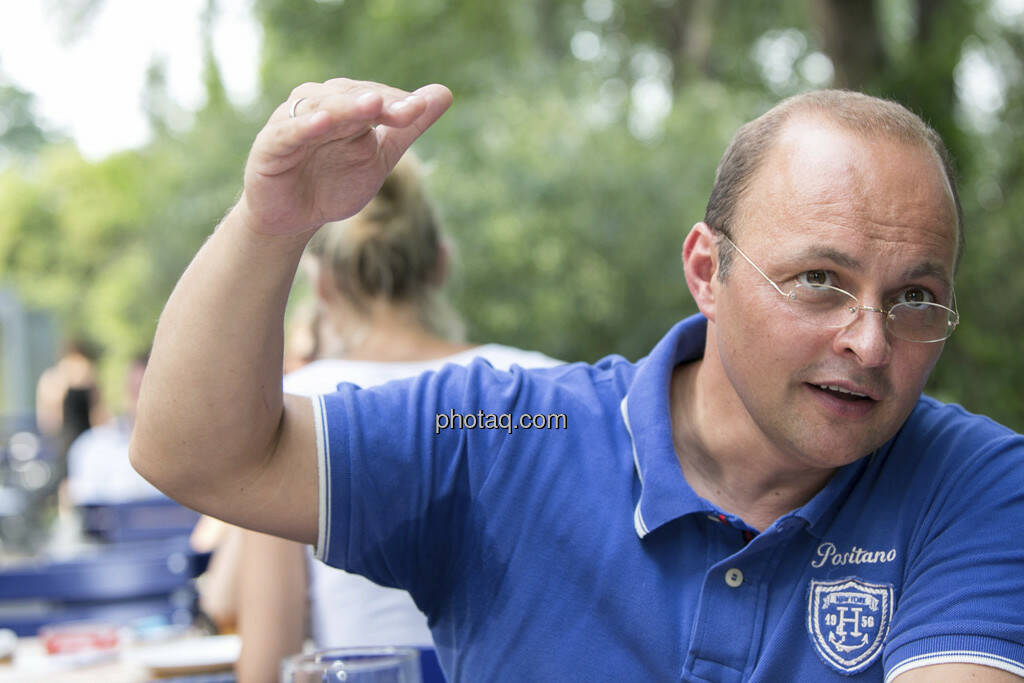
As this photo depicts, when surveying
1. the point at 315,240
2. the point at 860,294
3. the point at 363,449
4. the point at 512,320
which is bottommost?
the point at 363,449

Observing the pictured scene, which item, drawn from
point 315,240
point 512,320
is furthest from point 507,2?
point 315,240

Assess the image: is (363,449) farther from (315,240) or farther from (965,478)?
(315,240)

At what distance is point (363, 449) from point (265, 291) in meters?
0.28

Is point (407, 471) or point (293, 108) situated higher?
point (293, 108)

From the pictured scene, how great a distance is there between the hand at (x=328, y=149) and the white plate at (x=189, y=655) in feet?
4.47

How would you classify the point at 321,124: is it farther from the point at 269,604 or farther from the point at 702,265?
the point at 269,604

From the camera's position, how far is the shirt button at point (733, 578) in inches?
62.7

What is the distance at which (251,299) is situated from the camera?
1393mm

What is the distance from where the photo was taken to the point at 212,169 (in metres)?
10.5

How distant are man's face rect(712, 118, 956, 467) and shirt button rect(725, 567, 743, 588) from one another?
0.18m

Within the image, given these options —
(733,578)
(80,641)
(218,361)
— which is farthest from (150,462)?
(80,641)

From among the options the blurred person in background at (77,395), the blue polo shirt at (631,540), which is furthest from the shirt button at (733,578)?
the blurred person in background at (77,395)

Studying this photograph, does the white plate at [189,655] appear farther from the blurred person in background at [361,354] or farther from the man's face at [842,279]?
the man's face at [842,279]

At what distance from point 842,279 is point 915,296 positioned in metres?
0.11
